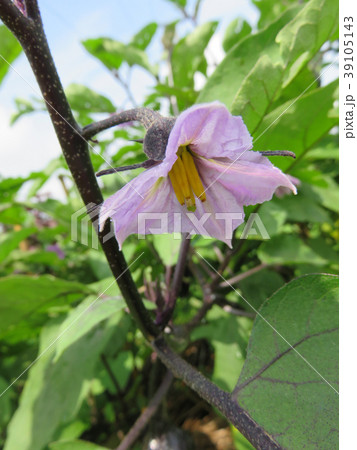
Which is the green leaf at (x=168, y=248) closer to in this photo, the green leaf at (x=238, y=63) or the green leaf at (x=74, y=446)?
the green leaf at (x=238, y=63)

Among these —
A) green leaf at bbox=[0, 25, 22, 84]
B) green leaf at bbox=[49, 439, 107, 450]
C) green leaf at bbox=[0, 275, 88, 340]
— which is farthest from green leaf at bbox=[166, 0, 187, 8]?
green leaf at bbox=[49, 439, 107, 450]

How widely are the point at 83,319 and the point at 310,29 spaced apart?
51 centimetres

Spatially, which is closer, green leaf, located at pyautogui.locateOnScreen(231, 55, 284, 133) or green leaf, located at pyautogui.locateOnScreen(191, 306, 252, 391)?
green leaf, located at pyautogui.locateOnScreen(231, 55, 284, 133)

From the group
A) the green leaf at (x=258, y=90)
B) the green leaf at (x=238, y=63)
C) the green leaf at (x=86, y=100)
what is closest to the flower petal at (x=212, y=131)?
the green leaf at (x=258, y=90)

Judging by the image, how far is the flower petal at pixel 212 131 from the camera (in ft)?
1.11

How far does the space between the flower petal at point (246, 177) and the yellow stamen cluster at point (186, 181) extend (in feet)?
0.05

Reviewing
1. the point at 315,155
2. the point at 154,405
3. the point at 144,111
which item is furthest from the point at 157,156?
the point at 315,155

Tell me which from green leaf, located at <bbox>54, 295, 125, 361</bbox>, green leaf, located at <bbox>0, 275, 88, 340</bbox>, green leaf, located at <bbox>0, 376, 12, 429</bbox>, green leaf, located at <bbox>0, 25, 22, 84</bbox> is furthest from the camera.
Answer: green leaf, located at <bbox>0, 376, 12, 429</bbox>

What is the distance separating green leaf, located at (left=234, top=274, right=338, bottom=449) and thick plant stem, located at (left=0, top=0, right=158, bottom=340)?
163 mm

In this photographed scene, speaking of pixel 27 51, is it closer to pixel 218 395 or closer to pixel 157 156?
pixel 157 156

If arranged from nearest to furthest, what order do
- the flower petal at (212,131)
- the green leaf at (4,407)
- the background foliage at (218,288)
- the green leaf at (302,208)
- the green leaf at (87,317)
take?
the flower petal at (212,131) → the background foliage at (218,288) → the green leaf at (87,317) → the green leaf at (302,208) → the green leaf at (4,407)

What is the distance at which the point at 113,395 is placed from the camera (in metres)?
1.14

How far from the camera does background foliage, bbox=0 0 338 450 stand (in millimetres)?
446

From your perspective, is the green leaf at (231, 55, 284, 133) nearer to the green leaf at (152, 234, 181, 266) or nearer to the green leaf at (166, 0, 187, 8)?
the green leaf at (152, 234, 181, 266)
